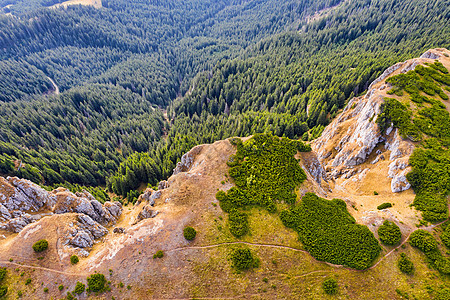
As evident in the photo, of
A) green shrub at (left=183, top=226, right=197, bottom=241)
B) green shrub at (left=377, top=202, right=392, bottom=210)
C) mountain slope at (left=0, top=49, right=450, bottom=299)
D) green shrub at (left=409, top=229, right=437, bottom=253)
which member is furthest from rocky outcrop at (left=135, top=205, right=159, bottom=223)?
green shrub at (left=377, top=202, right=392, bottom=210)

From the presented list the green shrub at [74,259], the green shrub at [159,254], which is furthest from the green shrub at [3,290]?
the green shrub at [159,254]

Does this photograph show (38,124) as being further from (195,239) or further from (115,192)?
(195,239)

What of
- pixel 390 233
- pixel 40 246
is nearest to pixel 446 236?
pixel 390 233

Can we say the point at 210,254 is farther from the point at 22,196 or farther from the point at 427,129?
the point at 427,129

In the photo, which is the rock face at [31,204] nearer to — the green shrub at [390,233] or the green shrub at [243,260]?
the green shrub at [243,260]

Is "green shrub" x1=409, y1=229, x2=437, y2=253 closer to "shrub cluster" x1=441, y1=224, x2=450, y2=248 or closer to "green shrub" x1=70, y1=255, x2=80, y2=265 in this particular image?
"shrub cluster" x1=441, y1=224, x2=450, y2=248

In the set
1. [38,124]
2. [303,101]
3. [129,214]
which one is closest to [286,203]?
[129,214]
